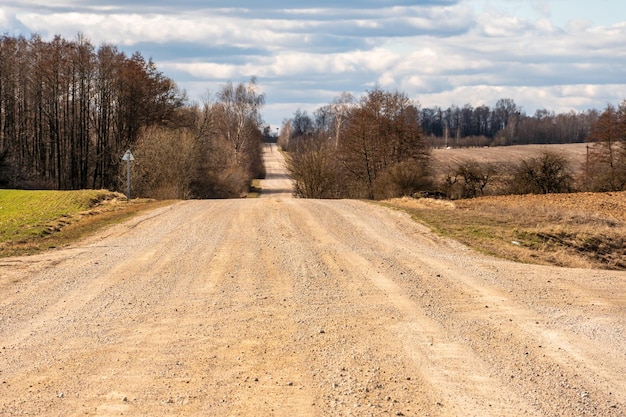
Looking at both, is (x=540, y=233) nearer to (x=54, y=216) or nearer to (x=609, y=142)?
(x=54, y=216)

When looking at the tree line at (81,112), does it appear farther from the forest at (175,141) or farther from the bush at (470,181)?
the bush at (470,181)

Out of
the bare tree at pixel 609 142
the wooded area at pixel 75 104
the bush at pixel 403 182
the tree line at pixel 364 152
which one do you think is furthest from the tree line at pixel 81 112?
the bare tree at pixel 609 142

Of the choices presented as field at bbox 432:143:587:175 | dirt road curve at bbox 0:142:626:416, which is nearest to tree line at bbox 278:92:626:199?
dirt road curve at bbox 0:142:626:416

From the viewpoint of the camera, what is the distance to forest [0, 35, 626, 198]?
45656 millimetres

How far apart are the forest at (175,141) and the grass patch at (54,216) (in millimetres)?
6507

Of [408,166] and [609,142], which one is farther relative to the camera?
[609,142]

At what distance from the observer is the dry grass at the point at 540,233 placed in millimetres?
18906

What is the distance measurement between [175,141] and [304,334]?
38954 mm

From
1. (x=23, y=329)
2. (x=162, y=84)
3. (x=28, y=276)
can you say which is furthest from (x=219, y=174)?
(x=23, y=329)

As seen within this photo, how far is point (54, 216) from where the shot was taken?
1029 inches

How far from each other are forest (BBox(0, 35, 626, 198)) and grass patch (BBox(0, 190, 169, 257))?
21.3 feet

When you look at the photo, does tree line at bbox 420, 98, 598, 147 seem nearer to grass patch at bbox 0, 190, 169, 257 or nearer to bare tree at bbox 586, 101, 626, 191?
bare tree at bbox 586, 101, 626, 191

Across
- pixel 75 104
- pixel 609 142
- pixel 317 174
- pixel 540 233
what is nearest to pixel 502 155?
pixel 609 142

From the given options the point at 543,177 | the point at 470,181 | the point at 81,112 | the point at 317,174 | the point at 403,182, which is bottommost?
the point at 470,181
